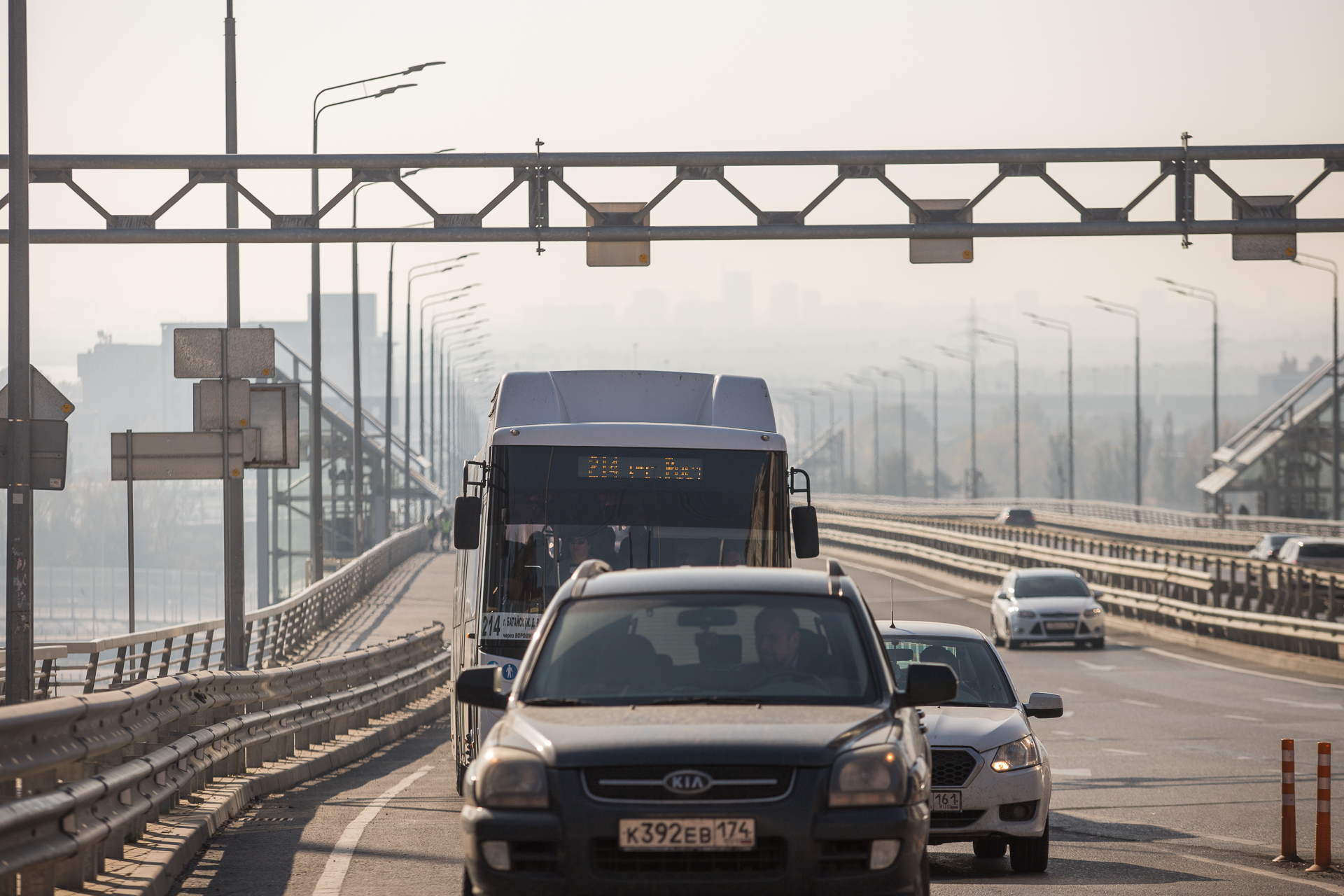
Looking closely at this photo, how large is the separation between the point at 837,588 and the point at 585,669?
44.0 inches

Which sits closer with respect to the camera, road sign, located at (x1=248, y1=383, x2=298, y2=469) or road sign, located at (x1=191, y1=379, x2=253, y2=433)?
road sign, located at (x1=191, y1=379, x2=253, y2=433)

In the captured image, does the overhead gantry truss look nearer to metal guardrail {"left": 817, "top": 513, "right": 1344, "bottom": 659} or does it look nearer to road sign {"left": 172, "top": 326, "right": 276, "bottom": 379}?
road sign {"left": 172, "top": 326, "right": 276, "bottom": 379}

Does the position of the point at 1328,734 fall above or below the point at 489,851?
below

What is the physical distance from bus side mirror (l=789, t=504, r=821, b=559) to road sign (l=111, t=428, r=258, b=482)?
6237 millimetres

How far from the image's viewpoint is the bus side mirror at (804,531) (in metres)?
12.3

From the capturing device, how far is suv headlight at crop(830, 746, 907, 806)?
629 centimetres

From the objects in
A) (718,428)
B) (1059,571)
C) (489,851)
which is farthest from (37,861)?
(1059,571)

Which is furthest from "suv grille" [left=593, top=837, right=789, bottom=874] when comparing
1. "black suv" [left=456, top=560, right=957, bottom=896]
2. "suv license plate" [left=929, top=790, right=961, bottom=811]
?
"suv license plate" [left=929, top=790, right=961, bottom=811]

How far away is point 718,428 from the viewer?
12641 millimetres

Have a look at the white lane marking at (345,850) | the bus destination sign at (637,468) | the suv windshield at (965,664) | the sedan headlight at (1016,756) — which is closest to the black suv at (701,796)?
the white lane marking at (345,850)

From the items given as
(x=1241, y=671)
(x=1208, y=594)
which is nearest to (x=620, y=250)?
(x=1241, y=671)

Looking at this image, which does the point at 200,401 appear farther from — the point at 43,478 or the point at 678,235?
the point at 678,235

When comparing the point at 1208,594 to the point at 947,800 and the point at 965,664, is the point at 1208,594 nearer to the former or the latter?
the point at 965,664

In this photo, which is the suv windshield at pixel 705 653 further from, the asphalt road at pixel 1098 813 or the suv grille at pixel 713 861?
the asphalt road at pixel 1098 813
